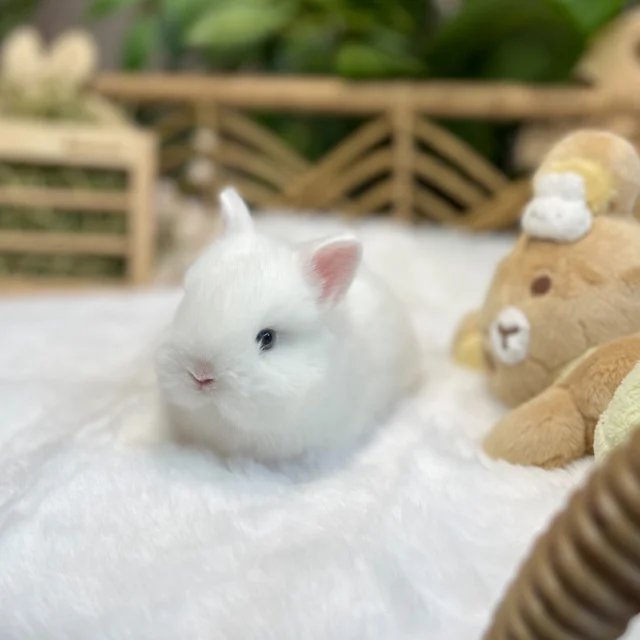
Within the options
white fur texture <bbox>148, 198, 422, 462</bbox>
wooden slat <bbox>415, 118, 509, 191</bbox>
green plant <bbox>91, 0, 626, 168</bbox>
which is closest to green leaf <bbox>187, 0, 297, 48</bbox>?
green plant <bbox>91, 0, 626, 168</bbox>

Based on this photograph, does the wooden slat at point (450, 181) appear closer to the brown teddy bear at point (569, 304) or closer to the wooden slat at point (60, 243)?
the wooden slat at point (60, 243)

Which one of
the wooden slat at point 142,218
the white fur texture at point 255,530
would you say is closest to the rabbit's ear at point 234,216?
the white fur texture at point 255,530

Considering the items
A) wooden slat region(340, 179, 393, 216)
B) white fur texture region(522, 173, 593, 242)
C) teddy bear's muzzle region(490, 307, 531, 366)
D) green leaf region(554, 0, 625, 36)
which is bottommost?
teddy bear's muzzle region(490, 307, 531, 366)

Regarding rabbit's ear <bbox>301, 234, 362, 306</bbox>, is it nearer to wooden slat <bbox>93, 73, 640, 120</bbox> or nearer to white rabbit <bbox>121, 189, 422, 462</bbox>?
white rabbit <bbox>121, 189, 422, 462</bbox>

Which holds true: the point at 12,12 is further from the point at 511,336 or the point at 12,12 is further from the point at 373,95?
the point at 511,336

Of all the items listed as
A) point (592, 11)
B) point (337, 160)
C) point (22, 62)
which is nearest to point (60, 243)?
point (22, 62)

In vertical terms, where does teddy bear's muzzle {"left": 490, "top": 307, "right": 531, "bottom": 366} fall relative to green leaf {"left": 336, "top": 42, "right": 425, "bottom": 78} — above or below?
below

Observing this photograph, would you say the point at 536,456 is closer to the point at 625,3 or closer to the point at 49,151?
the point at 49,151
